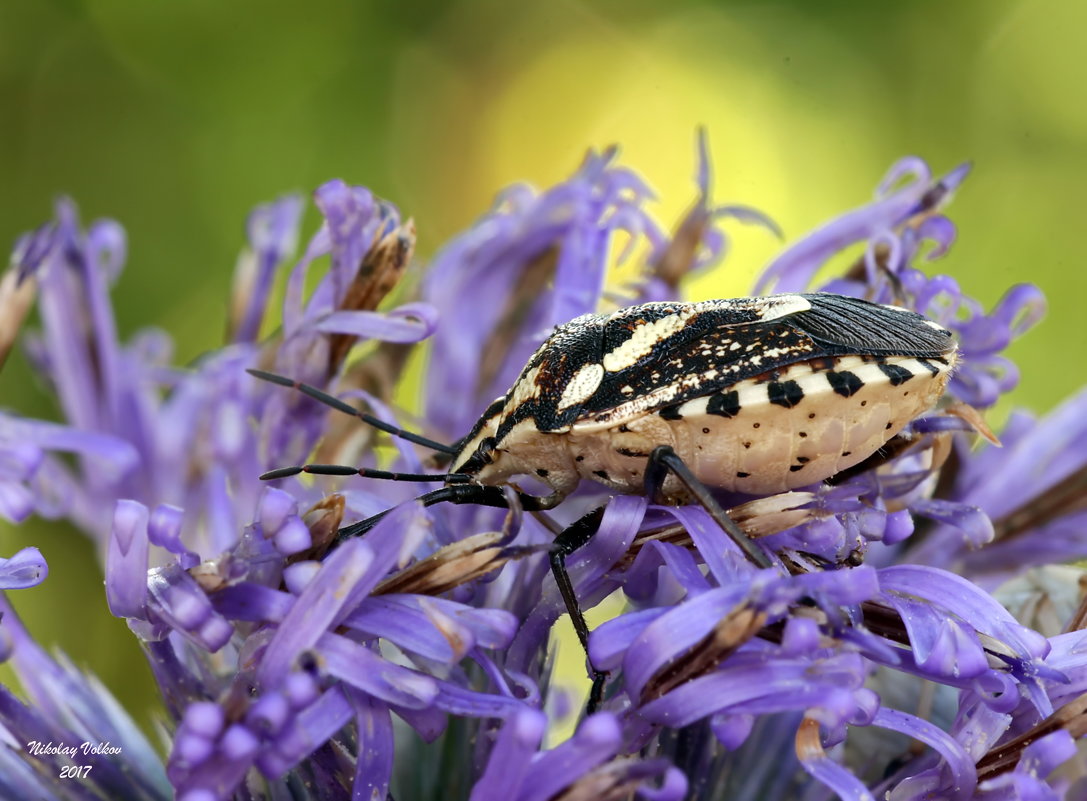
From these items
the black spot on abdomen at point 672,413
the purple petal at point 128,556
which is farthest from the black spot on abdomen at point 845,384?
the purple petal at point 128,556

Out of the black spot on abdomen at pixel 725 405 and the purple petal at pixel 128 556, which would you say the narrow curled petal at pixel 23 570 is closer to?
the purple petal at pixel 128 556

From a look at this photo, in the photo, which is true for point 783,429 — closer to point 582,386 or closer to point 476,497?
point 582,386

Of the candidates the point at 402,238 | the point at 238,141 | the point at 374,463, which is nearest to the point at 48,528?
the point at 374,463

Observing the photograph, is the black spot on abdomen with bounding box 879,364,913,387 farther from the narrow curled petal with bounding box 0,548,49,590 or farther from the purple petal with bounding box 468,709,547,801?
the narrow curled petal with bounding box 0,548,49,590

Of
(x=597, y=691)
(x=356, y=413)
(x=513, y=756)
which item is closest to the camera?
(x=513, y=756)

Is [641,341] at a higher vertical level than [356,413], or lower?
higher

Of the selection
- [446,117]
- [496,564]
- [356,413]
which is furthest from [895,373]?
[446,117]

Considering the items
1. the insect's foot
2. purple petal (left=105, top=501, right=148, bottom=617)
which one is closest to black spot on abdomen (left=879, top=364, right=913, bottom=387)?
the insect's foot
